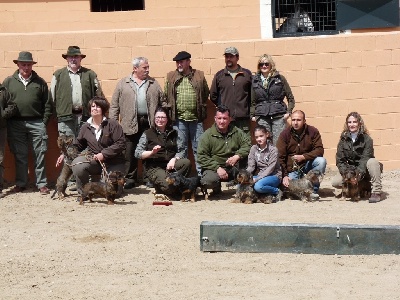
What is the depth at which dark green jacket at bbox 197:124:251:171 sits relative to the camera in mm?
10609

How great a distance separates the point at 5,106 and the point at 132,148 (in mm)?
1675

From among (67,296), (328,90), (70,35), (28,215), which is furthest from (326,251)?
(70,35)

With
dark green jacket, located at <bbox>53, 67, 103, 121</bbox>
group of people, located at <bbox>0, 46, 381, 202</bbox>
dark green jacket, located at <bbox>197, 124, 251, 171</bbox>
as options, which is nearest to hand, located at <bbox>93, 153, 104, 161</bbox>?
group of people, located at <bbox>0, 46, 381, 202</bbox>

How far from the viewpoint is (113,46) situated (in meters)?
11.7

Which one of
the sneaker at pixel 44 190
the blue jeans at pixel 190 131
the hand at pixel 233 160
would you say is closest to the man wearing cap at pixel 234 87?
the blue jeans at pixel 190 131

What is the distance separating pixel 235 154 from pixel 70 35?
2.85m

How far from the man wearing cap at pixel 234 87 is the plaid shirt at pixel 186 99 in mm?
281

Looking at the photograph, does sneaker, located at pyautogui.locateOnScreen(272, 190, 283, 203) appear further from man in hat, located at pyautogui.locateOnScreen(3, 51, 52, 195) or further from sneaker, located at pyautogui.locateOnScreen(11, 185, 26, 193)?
sneaker, located at pyautogui.locateOnScreen(11, 185, 26, 193)

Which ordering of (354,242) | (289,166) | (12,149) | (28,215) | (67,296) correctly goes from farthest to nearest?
(12,149) < (289,166) < (28,215) < (354,242) < (67,296)

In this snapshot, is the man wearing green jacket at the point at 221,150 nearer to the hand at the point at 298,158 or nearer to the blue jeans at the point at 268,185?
the blue jeans at the point at 268,185

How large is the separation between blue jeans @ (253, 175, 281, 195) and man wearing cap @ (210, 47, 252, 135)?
1.22 metres

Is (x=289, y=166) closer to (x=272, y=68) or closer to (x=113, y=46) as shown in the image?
(x=272, y=68)

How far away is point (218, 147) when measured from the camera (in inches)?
418

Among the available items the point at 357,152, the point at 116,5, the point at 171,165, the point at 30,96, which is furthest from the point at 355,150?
the point at 116,5
